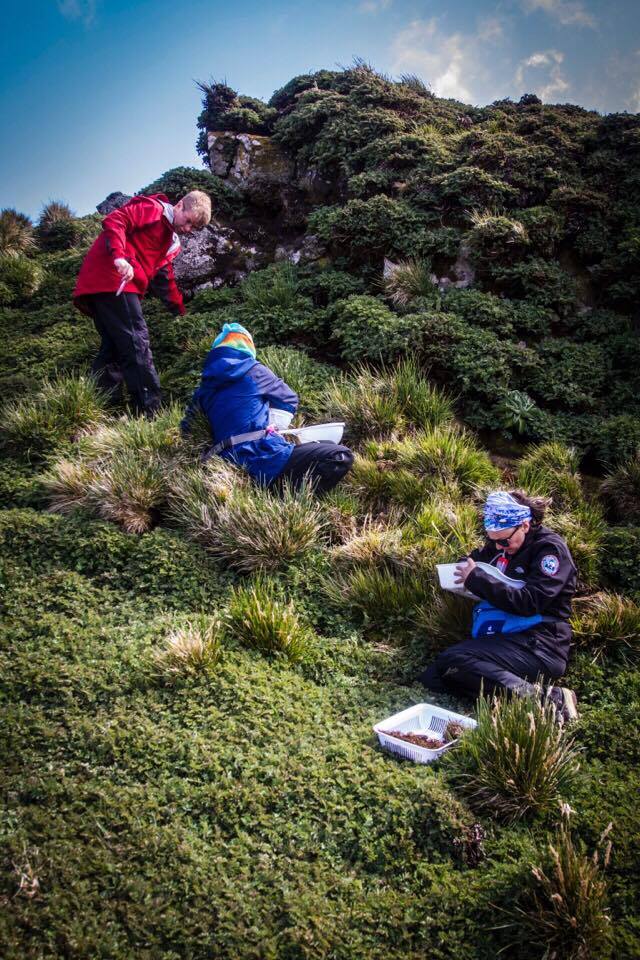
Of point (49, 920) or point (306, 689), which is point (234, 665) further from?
point (49, 920)

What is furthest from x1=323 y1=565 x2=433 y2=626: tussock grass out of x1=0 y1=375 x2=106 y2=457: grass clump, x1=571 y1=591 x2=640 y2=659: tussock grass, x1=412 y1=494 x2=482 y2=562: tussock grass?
x1=0 y1=375 x2=106 y2=457: grass clump

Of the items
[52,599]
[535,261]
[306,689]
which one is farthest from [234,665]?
[535,261]

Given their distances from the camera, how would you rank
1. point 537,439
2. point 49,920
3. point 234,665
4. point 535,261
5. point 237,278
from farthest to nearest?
point 237,278 → point 535,261 → point 537,439 → point 234,665 → point 49,920

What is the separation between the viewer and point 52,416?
23.0ft

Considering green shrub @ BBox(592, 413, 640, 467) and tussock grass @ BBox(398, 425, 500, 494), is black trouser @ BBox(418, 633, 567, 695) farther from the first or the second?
green shrub @ BBox(592, 413, 640, 467)

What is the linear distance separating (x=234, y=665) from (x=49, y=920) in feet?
5.93

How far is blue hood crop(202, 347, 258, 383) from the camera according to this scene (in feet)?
19.4

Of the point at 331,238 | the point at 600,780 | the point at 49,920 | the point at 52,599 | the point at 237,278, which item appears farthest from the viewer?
the point at 237,278

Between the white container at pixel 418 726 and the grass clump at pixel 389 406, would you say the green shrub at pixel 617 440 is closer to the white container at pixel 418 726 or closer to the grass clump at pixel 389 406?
the grass clump at pixel 389 406

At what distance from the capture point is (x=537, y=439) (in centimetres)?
694

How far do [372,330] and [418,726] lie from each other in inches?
210

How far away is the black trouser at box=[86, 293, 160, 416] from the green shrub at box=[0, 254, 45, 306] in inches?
173

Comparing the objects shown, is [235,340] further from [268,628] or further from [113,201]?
[113,201]

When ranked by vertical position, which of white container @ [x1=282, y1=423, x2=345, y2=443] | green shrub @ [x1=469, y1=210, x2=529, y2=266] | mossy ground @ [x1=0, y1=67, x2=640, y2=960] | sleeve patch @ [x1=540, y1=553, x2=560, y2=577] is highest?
green shrub @ [x1=469, y1=210, x2=529, y2=266]
